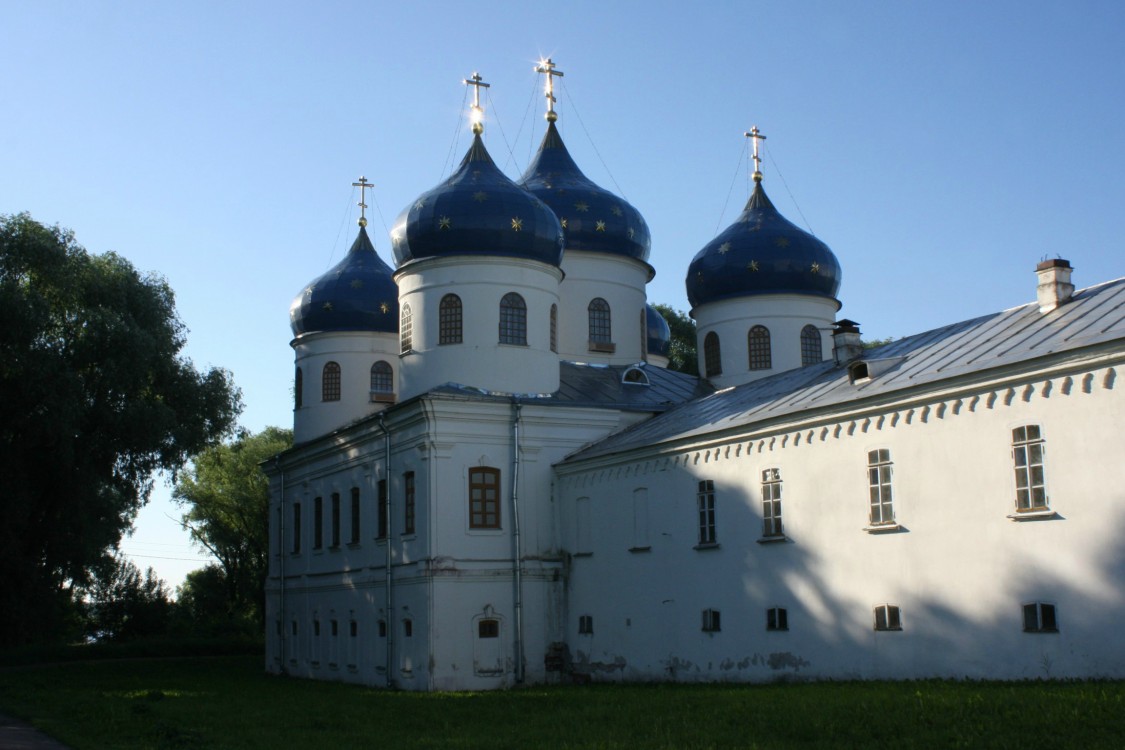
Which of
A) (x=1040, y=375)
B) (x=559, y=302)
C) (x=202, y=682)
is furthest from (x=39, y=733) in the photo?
(x=559, y=302)

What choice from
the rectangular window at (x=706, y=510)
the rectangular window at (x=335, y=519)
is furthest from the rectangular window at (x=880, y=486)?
the rectangular window at (x=335, y=519)

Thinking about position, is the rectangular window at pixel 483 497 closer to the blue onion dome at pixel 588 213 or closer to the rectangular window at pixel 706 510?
the rectangular window at pixel 706 510

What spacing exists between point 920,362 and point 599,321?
12818 millimetres

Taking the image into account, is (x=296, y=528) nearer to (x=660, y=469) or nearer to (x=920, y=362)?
(x=660, y=469)

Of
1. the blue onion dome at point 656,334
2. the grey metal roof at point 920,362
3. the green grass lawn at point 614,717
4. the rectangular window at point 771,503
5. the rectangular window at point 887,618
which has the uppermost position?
the blue onion dome at point 656,334

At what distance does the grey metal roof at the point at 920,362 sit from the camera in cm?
1550

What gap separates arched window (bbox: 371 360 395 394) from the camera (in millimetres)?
32625

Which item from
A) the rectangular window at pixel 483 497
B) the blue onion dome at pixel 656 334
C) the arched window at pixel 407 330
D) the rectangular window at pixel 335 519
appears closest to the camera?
the rectangular window at pixel 483 497

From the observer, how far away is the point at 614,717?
14.4 m

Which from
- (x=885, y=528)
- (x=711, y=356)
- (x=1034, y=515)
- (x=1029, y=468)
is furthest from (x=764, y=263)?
(x=1034, y=515)

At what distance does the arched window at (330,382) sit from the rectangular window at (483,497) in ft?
31.4

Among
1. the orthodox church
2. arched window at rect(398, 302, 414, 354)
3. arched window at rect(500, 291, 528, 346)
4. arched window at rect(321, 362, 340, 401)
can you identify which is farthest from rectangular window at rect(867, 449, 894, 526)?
arched window at rect(321, 362, 340, 401)

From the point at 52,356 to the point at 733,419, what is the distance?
16.1 m

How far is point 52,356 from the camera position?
2781cm
